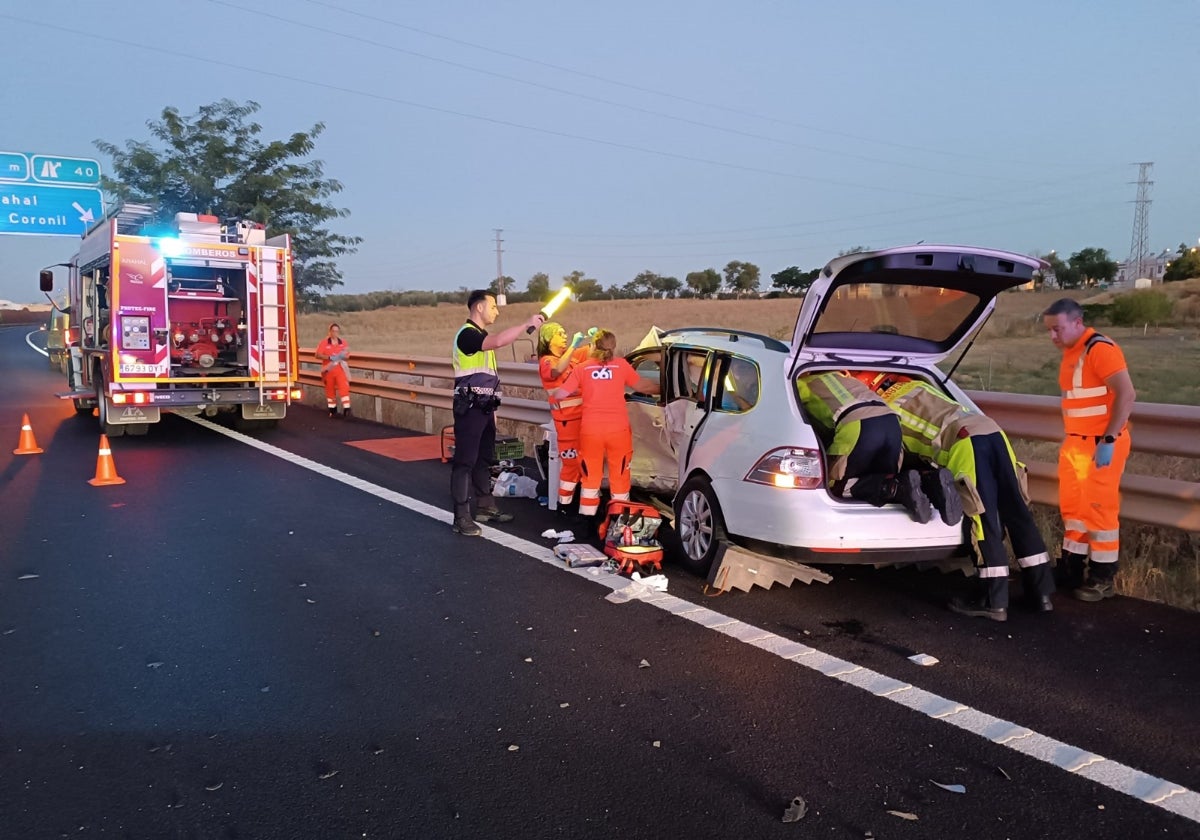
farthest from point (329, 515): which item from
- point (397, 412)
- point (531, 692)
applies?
point (397, 412)

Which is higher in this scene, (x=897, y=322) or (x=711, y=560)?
(x=897, y=322)

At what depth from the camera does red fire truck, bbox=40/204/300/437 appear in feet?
38.1

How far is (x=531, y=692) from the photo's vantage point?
13.1ft

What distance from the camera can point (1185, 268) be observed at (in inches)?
1885

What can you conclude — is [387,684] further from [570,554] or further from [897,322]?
[897,322]

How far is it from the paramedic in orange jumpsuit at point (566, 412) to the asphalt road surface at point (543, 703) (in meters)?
0.69

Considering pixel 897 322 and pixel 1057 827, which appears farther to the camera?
pixel 897 322

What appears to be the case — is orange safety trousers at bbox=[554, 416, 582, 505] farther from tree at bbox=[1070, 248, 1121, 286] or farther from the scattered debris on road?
tree at bbox=[1070, 248, 1121, 286]

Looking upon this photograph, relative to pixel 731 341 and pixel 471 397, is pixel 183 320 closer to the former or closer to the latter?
pixel 471 397

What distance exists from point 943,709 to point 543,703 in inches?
67.6

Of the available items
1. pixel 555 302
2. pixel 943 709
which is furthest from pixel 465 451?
pixel 943 709

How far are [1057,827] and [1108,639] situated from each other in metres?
2.03

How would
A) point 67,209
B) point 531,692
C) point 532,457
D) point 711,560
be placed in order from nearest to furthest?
1. point 531,692
2. point 711,560
3. point 532,457
4. point 67,209

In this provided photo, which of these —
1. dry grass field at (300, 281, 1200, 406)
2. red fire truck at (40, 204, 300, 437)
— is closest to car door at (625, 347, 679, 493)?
dry grass field at (300, 281, 1200, 406)
